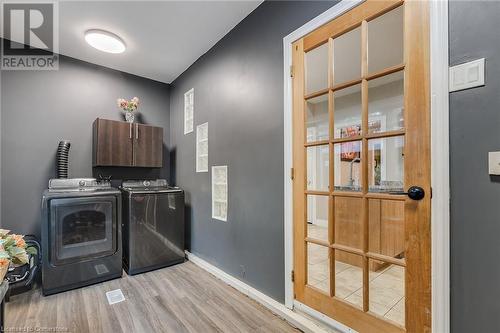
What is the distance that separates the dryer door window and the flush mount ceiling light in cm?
174

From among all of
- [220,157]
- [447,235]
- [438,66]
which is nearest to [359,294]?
[447,235]

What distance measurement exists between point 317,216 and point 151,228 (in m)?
2.01

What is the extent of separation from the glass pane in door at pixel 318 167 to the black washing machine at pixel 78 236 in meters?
2.19

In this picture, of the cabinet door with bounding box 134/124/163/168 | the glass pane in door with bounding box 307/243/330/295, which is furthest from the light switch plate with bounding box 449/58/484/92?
the cabinet door with bounding box 134/124/163/168

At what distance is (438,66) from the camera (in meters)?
1.13

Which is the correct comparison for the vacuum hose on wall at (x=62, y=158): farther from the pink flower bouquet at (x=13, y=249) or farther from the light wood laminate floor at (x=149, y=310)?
the pink flower bouquet at (x=13, y=249)

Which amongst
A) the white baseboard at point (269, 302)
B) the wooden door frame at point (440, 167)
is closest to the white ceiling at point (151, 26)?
the wooden door frame at point (440, 167)

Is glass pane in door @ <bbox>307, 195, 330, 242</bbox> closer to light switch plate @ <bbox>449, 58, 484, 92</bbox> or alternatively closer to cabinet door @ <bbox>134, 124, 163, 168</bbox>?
light switch plate @ <bbox>449, 58, 484, 92</bbox>

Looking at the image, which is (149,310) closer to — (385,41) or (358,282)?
(358,282)

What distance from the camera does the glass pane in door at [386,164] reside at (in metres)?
1.30

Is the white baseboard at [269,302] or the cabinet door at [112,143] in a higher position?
the cabinet door at [112,143]

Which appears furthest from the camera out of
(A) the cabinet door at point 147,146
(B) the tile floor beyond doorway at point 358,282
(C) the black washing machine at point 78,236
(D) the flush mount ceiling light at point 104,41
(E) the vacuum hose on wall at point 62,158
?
(A) the cabinet door at point 147,146

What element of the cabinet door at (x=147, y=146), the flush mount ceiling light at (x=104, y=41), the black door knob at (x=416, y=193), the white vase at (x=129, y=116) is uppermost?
the flush mount ceiling light at (x=104, y=41)

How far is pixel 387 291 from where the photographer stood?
61.8 inches
